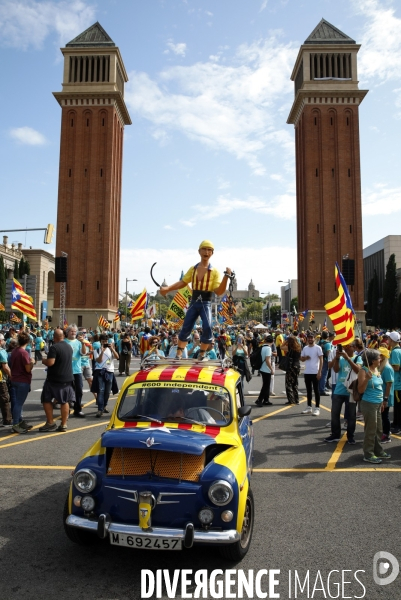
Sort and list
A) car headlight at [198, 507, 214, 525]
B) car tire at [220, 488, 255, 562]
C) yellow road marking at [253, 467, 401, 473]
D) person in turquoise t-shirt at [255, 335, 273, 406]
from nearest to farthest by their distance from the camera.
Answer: car headlight at [198, 507, 214, 525] → car tire at [220, 488, 255, 562] → yellow road marking at [253, 467, 401, 473] → person in turquoise t-shirt at [255, 335, 273, 406]

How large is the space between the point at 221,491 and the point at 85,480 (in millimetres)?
1147

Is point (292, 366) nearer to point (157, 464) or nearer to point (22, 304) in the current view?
point (157, 464)

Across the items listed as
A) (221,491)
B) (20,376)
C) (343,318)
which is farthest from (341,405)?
(20,376)

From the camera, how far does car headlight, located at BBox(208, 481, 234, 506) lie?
12.7 feet

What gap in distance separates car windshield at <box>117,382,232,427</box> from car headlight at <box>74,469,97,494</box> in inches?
37.9

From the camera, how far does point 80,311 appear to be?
180 feet

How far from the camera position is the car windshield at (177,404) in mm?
5012

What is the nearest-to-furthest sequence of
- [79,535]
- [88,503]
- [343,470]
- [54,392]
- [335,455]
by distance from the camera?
[88,503]
[79,535]
[343,470]
[335,455]
[54,392]

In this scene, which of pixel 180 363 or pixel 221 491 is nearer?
pixel 221 491

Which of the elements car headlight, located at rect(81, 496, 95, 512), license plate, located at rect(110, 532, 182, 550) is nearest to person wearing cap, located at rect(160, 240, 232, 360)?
car headlight, located at rect(81, 496, 95, 512)

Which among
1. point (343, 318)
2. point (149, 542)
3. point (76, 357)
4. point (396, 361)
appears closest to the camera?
point (149, 542)

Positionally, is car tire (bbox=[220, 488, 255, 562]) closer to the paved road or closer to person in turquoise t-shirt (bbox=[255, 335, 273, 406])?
the paved road

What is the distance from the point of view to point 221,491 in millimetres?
3910

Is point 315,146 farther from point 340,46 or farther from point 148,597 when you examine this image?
point 148,597
